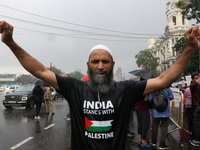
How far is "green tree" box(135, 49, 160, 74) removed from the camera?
158 ft

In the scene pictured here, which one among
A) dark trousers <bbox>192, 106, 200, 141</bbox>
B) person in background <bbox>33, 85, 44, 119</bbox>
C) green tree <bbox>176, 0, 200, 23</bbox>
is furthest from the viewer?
green tree <bbox>176, 0, 200, 23</bbox>

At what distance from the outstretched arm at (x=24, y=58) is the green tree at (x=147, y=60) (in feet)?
158

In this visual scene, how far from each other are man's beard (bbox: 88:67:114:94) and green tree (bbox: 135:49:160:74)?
47826 mm

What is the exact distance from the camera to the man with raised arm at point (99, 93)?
1.57 meters

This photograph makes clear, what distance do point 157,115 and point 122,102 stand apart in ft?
10.8

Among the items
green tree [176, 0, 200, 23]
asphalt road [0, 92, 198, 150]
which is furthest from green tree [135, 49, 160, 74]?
asphalt road [0, 92, 198, 150]

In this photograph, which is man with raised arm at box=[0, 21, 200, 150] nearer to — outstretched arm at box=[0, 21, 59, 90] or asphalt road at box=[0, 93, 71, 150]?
outstretched arm at box=[0, 21, 59, 90]

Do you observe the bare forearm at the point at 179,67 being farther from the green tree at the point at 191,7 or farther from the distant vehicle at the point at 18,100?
the green tree at the point at 191,7

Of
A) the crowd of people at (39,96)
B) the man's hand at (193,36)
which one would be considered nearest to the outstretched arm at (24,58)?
the man's hand at (193,36)

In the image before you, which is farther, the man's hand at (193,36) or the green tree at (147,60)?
the green tree at (147,60)

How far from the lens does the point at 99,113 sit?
5.29 feet

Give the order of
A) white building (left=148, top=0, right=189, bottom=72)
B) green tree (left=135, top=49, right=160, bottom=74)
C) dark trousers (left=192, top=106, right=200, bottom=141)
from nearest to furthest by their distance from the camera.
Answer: dark trousers (left=192, top=106, right=200, bottom=141)
green tree (left=135, top=49, right=160, bottom=74)
white building (left=148, top=0, right=189, bottom=72)

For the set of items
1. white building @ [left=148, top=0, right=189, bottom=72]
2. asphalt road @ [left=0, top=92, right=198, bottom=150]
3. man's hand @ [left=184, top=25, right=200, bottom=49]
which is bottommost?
asphalt road @ [left=0, top=92, right=198, bottom=150]

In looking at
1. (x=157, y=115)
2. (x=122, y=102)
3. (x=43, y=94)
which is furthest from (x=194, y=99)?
(x=43, y=94)
